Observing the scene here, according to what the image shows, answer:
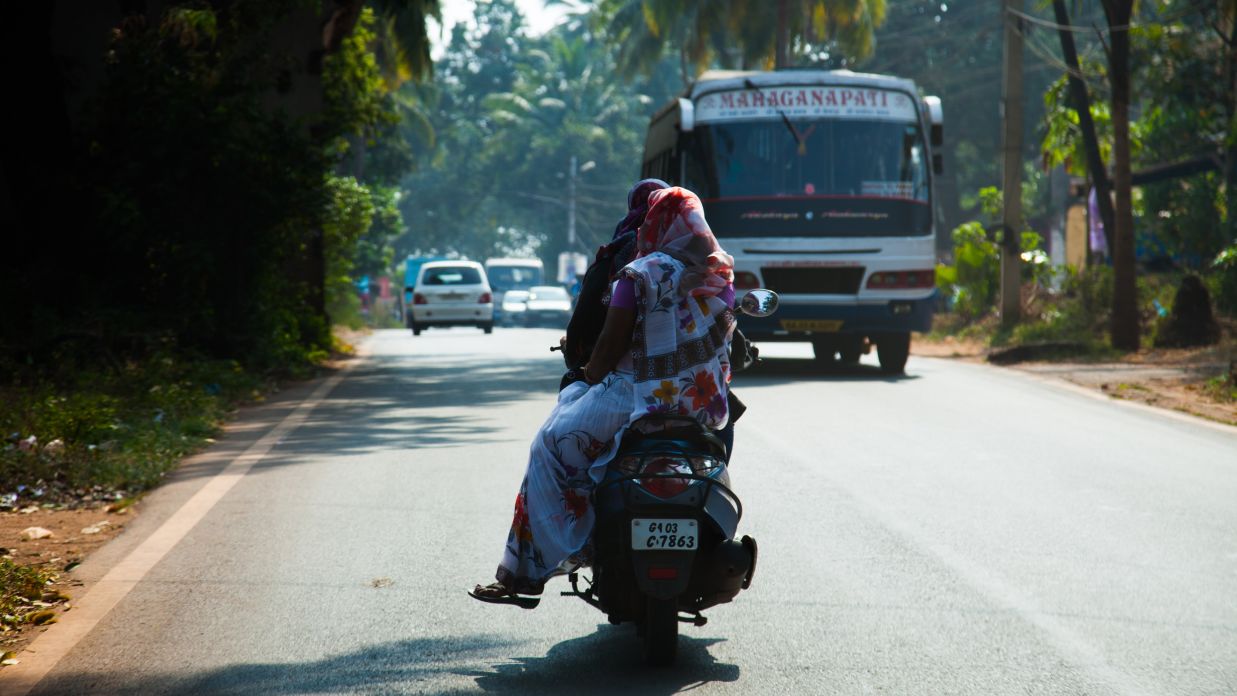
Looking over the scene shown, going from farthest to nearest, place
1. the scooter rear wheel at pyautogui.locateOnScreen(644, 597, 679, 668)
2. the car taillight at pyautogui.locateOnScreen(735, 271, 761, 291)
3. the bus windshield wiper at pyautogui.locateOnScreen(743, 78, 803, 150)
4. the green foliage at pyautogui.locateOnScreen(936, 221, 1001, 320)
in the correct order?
the green foliage at pyautogui.locateOnScreen(936, 221, 1001, 320) < the bus windshield wiper at pyautogui.locateOnScreen(743, 78, 803, 150) < the car taillight at pyautogui.locateOnScreen(735, 271, 761, 291) < the scooter rear wheel at pyautogui.locateOnScreen(644, 597, 679, 668)

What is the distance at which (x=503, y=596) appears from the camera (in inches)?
218

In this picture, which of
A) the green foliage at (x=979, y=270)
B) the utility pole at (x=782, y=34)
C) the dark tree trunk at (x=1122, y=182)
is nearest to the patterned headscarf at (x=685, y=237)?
the dark tree trunk at (x=1122, y=182)

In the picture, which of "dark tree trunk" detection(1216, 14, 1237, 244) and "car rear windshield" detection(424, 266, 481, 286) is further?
"car rear windshield" detection(424, 266, 481, 286)

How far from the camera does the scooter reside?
5.02 meters

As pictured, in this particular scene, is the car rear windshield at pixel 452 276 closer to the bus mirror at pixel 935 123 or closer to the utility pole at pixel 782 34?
the utility pole at pixel 782 34

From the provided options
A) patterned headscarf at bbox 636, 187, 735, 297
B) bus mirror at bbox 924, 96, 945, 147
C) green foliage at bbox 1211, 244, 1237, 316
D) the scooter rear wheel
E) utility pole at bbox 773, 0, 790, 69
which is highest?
utility pole at bbox 773, 0, 790, 69

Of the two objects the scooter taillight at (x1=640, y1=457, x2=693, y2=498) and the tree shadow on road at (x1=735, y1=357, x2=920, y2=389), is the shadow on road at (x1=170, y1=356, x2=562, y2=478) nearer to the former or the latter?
the tree shadow on road at (x1=735, y1=357, x2=920, y2=389)

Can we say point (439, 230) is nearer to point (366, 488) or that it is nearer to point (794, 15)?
point (794, 15)

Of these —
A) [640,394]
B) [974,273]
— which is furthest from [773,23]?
[640,394]

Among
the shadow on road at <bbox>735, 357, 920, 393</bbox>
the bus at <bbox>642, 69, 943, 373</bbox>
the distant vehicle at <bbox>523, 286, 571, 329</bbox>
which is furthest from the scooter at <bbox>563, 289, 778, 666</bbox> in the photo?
the distant vehicle at <bbox>523, 286, 571, 329</bbox>

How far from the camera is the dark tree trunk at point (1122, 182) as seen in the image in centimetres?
2095

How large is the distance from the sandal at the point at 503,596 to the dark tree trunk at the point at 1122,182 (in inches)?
677

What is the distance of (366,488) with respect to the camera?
9.41 metres

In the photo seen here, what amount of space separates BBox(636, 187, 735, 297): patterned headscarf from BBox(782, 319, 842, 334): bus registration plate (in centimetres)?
1304
